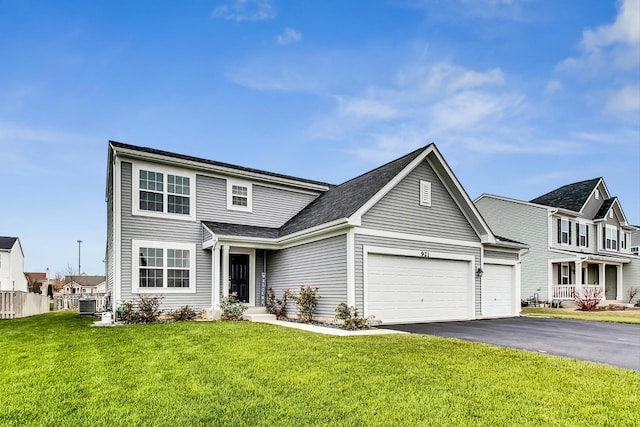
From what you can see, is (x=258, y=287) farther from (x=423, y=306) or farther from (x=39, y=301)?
(x=39, y=301)

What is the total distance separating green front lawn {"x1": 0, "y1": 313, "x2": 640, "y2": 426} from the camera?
175 inches

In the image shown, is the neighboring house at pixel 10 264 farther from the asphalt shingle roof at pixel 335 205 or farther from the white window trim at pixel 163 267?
the asphalt shingle roof at pixel 335 205

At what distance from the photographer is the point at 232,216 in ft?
55.6

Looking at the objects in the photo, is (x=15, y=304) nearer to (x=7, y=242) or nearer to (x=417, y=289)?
(x=417, y=289)

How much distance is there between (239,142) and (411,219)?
11134 millimetres

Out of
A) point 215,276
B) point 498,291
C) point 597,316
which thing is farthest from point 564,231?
point 215,276

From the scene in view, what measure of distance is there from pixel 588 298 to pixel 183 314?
2333cm

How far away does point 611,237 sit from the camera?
3188 centimetres

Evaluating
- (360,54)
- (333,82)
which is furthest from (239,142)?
(360,54)

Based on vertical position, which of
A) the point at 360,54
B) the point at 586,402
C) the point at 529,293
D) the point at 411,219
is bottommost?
the point at 529,293

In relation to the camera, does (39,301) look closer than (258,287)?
No

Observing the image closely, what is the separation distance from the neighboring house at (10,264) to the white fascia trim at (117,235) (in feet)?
100.0

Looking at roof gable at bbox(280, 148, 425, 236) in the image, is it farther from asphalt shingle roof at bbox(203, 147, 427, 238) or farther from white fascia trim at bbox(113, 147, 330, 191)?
white fascia trim at bbox(113, 147, 330, 191)

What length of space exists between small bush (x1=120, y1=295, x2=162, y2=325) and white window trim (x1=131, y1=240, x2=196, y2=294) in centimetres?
36
